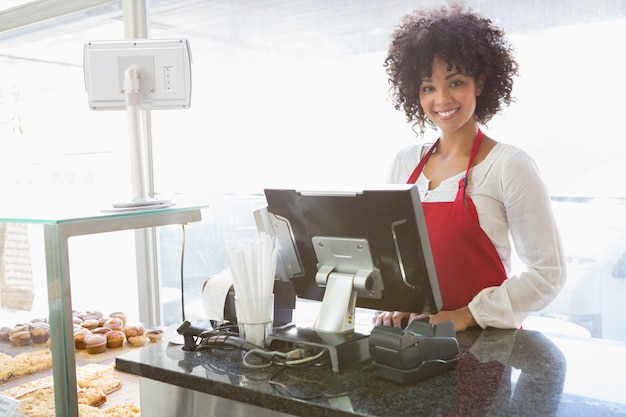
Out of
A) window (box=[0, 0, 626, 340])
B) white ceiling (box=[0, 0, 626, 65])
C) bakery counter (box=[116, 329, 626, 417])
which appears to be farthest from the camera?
white ceiling (box=[0, 0, 626, 65])

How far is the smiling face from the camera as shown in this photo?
2031 millimetres

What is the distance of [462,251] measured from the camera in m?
1.96

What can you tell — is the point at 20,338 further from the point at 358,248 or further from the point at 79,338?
the point at 358,248

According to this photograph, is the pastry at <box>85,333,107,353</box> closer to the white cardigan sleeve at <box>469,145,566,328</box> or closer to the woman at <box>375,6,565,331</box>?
the woman at <box>375,6,565,331</box>

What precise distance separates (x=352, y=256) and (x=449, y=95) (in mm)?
854

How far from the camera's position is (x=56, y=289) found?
4.72ft

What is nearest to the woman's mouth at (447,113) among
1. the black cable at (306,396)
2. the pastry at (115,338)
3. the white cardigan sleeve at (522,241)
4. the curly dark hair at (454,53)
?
the curly dark hair at (454,53)

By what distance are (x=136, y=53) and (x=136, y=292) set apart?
8.57ft

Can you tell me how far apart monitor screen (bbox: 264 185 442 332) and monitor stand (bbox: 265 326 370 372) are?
0.11 ft

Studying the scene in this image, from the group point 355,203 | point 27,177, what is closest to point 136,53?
point 355,203

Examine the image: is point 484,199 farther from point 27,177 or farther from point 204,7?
point 27,177

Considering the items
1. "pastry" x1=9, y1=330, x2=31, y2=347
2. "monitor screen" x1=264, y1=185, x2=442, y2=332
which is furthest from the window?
"pastry" x1=9, y1=330, x2=31, y2=347

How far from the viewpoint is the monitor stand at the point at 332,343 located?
Answer: 1373mm

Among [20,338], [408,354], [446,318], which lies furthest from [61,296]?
[446,318]
